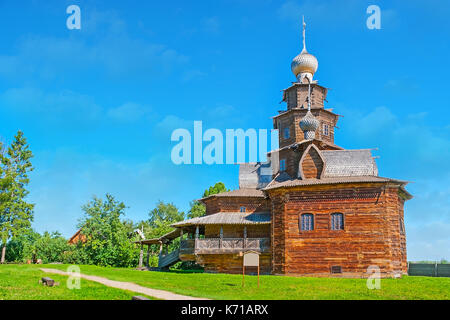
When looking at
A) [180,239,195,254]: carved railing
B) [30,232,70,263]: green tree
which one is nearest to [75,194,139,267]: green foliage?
[30,232,70,263]: green tree

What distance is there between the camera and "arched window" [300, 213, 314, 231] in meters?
27.9

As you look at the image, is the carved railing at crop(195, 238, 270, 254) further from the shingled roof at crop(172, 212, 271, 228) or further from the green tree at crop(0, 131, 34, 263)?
the green tree at crop(0, 131, 34, 263)

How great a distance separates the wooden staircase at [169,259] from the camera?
33.4m

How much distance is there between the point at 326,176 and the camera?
29.6m

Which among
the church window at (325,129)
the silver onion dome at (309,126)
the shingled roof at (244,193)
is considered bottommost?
the shingled roof at (244,193)

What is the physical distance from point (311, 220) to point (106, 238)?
24.7 m

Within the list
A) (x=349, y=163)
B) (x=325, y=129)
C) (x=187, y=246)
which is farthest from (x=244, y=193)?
→ (x=325, y=129)

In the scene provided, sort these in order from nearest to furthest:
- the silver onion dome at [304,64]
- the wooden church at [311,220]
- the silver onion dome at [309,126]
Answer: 1. the wooden church at [311,220]
2. the silver onion dome at [309,126]
3. the silver onion dome at [304,64]

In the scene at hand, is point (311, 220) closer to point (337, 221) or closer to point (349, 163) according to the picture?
point (337, 221)

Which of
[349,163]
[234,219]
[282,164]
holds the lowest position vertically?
[234,219]

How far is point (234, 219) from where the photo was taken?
31.9 m

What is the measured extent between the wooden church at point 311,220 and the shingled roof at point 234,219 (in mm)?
75

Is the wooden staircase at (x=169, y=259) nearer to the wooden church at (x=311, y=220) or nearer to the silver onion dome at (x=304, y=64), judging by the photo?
the wooden church at (x=311, y=220)

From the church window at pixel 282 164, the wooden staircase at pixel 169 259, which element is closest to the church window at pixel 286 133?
the church window at pixel 282 164
